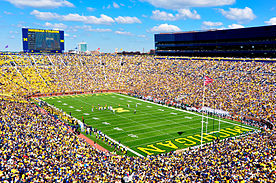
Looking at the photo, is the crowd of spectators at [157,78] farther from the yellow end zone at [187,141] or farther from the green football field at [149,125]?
the yellow end zone at [187,141]

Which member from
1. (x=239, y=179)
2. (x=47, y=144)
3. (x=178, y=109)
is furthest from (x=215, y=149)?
(x=178, y=109)

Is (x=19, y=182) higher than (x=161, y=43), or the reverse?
(x=161, y=43)

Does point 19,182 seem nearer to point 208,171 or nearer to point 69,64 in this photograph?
point 208,171

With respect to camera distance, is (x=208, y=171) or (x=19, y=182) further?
(x=208, y=171)

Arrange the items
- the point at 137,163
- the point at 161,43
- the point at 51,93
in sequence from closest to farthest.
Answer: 1. the point at 137,163
2. the point at 51,93
3. the point at 161,43

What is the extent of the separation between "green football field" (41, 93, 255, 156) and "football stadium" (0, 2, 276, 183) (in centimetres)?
13

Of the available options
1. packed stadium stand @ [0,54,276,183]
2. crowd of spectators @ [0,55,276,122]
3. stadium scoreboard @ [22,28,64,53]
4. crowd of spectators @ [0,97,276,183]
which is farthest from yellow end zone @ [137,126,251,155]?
stadium scoreboard @ [22,28,64,53]

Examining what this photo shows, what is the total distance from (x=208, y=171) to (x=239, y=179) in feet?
6.74

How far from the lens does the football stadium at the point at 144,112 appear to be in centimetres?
1536

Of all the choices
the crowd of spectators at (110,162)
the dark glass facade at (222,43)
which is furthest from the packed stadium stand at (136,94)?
the dark glass facade at (222,43)

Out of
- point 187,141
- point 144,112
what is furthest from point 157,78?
point 187,141

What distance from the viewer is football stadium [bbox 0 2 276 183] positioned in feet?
50.4

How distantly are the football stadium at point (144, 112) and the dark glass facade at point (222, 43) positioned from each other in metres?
0.24

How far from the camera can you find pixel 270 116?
3153cm
